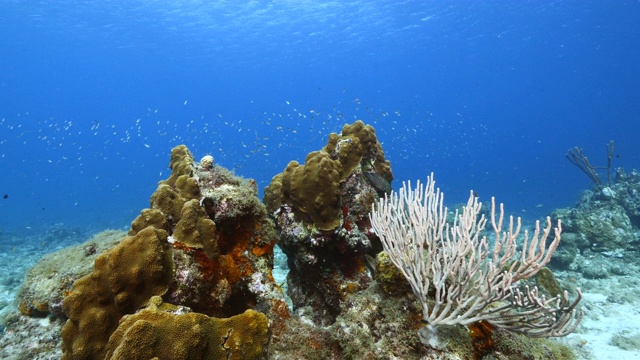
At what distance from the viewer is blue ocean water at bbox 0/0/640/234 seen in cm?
4388

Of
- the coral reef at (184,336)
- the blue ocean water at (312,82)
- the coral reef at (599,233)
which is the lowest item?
the coral reef at (184,336)

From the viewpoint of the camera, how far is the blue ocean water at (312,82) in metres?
43.9

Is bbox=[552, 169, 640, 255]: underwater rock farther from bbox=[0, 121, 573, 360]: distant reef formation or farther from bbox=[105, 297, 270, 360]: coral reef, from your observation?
bbox=[105, 297, 270, 360]: coral reef

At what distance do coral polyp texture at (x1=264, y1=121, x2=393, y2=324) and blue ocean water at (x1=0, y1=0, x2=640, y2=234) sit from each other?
391 centimetres

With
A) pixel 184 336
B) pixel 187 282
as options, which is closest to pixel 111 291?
pixel 187 282

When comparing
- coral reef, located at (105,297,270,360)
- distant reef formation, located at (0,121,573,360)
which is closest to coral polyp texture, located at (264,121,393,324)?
distant reef formation, located at (0,121,573,360)

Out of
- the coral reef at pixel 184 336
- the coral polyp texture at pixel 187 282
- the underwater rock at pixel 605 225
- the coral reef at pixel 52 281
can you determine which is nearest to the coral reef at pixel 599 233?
the underwater rock at pixel 605 225

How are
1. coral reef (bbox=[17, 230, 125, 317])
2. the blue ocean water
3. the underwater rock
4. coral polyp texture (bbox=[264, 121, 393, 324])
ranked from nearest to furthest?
coral reef (bbox=[17, 230, 125, 317])
coral polyp texture (bbox=[264, 121, 393, 324])
the underwater rock
the blue ocean water

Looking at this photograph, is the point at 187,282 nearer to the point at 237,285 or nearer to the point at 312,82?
the point at 237,285

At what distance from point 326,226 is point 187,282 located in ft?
7.36

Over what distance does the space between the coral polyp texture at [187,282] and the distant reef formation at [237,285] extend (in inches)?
0.5

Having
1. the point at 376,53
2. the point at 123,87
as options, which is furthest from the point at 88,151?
the point at 376,53

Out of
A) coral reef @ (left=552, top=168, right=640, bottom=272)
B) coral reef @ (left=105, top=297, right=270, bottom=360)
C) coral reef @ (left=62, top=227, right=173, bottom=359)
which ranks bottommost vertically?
coral reef @ (left=105, top=297, right=270, bottom=360)

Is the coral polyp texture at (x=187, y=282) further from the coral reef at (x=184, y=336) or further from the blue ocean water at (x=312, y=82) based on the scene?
the blue ocean water at (x=312, y=82)
